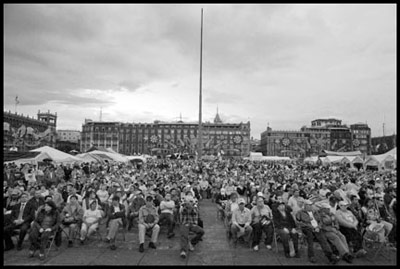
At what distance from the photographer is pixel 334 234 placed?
6.44 metres

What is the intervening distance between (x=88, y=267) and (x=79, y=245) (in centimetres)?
163

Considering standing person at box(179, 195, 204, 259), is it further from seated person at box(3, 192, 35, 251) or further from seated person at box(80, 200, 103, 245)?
seated person at box(3, 192, 35, 251)

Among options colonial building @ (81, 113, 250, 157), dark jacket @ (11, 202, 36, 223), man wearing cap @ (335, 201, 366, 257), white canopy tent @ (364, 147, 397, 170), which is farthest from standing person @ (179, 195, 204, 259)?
colonial building @ (81, 113, 250, 157)

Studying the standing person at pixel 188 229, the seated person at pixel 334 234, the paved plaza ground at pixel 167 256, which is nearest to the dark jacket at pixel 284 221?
the paved plaza ground at pixel 167 256

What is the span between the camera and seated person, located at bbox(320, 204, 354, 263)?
6206mm

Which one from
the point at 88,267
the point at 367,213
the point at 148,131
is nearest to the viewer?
the point at 88,267

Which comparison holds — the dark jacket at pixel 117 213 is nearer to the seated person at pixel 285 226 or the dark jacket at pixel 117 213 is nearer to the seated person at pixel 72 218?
the seated person at pixel 72 218

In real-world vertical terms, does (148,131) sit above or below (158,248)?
above

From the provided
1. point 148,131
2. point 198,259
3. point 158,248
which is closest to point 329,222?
point 198,259

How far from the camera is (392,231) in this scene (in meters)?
7.42

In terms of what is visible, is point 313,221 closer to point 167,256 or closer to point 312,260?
point 312,260

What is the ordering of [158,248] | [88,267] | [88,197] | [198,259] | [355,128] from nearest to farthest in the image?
[88,267], [198,259], [158,248], [88,197], [355,128]

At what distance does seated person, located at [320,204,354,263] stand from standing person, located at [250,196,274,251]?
1.27 meters

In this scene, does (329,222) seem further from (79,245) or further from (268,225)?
(79,245)
